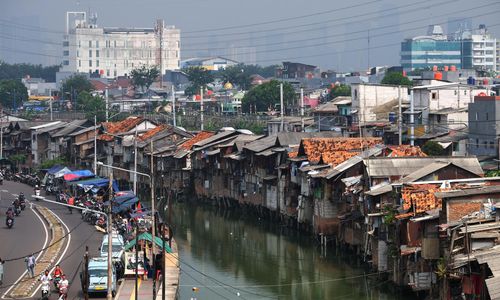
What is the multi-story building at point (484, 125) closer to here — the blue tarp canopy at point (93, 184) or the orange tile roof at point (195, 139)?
the blue tarp canopy at point (93, 184)

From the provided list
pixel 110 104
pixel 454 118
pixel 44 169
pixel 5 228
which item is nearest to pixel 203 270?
pixel 5 228

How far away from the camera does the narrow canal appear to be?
131ft

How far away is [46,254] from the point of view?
4400 cm

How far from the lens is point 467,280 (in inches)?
1207

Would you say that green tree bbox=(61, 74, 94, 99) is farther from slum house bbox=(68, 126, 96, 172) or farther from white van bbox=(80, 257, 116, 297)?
white van bbox=(80, 257, 116, 297)

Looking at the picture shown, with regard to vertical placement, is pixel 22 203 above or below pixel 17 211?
above

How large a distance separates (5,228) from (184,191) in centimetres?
2163

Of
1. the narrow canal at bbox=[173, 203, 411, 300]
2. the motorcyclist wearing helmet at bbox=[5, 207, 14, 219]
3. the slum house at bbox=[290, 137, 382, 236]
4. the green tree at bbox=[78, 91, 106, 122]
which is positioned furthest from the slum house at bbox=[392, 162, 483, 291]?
the green tree at bbox=[78, 91, 106, 122]

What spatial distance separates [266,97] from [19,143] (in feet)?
90.7

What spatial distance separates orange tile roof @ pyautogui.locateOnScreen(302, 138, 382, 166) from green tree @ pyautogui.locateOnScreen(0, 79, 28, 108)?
8997 cm

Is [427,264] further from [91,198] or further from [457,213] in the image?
[91,198]

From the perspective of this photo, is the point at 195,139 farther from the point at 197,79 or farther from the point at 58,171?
the point at 197,79

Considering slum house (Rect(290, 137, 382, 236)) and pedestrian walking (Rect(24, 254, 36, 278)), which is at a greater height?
slum house (Rect(290, 137, 382, 236))

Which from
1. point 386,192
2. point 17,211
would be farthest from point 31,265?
point 17,211
